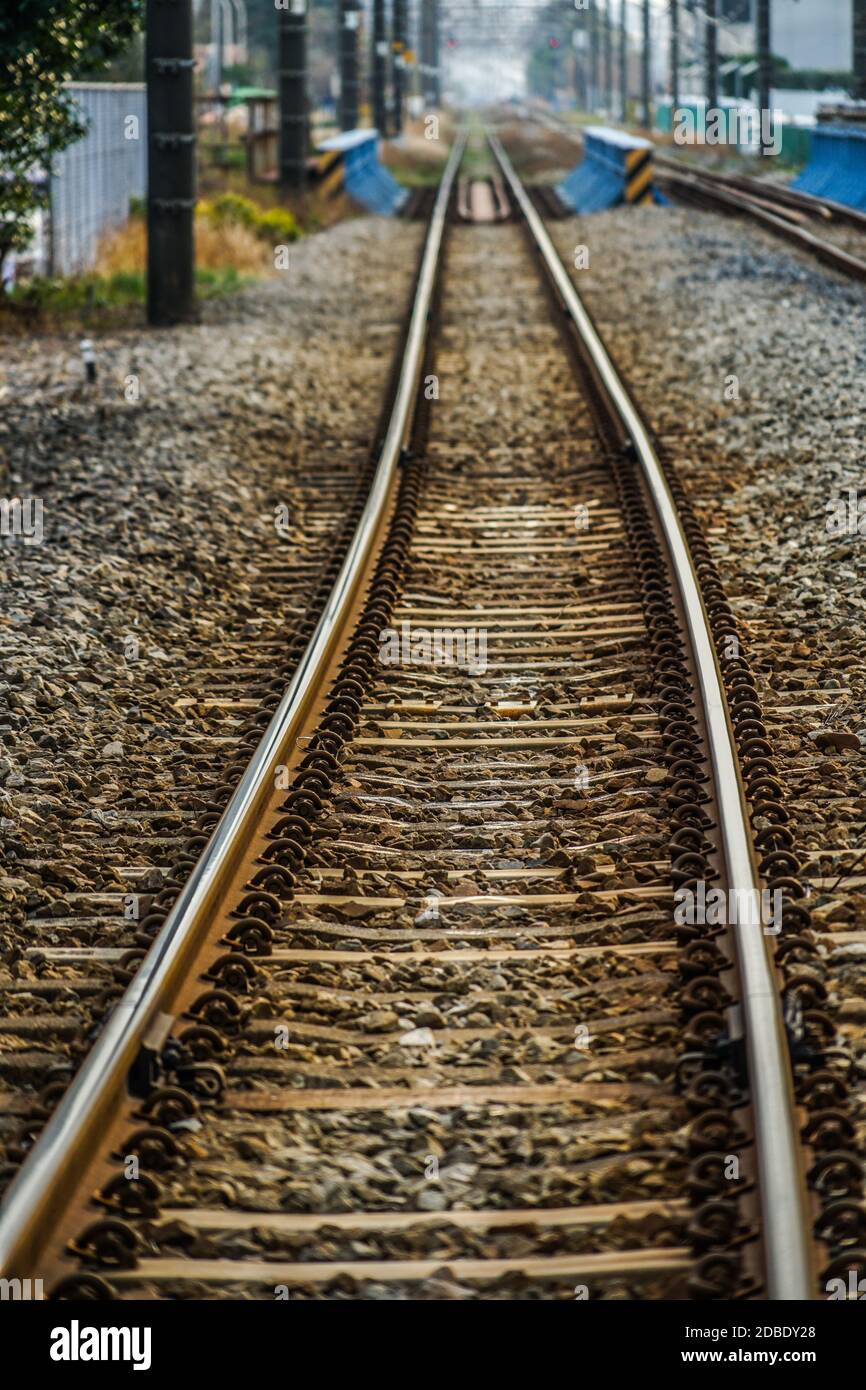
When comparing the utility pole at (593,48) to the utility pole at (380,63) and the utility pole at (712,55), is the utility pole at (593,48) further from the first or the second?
the utility pole at (380,63)

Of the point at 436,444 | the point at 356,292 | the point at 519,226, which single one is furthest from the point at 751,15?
the point at 436,444

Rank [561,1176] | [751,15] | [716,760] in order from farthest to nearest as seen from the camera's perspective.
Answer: [751,15]
[716,760]
[561,1176]

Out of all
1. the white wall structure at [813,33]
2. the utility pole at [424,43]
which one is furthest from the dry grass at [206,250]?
the utility pole at [424,43]

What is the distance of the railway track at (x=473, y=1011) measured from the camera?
343 cm

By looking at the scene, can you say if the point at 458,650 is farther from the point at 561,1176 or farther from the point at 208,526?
the point at 561,1176

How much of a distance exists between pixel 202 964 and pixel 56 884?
90 cm

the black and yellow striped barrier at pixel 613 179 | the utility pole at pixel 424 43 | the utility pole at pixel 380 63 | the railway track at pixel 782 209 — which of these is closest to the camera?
the railway track at pixel 782 209

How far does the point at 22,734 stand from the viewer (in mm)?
6398

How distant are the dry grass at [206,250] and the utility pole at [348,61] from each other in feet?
55.2

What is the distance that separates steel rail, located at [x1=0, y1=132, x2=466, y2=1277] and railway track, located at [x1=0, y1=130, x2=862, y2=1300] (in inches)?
0.4

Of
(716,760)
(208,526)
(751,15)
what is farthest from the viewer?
(751,15)

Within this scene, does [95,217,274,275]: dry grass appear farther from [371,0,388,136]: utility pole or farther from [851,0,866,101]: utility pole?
[371,0,388,136]: utility pole

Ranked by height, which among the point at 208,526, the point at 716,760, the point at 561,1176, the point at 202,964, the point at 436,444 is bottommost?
the point at 561,1176

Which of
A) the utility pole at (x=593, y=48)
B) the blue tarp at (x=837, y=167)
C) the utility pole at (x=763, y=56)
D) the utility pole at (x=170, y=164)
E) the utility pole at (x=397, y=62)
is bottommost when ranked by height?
the utility pole at (x=170, y=164)
